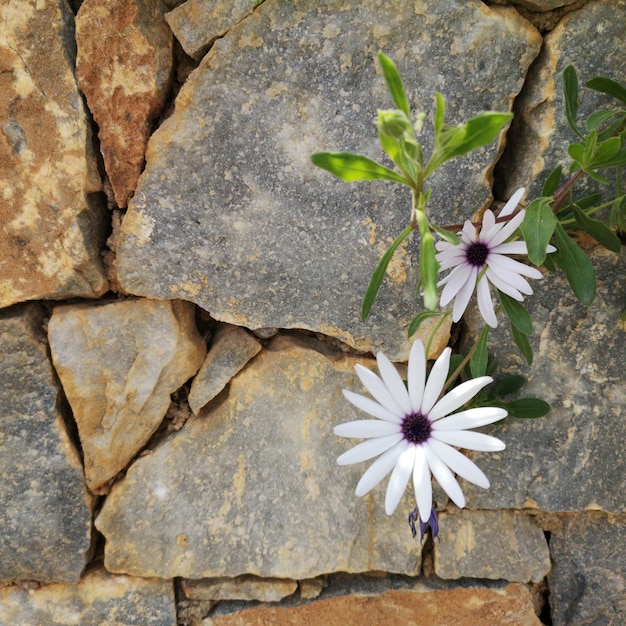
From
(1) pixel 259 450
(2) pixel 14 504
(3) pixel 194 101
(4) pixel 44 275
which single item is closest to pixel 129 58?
(3) pixel 194 101

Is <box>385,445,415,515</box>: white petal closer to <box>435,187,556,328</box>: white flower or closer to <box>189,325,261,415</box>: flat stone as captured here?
<box>435,187,556,328</box>: white flower

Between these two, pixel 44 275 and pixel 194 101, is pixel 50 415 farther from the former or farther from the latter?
pixel 194 101

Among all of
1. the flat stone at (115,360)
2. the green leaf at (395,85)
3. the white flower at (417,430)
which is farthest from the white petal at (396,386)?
the flat stone at (115,360)

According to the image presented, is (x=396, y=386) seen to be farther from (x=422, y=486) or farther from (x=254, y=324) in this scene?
(x=254, y=324)

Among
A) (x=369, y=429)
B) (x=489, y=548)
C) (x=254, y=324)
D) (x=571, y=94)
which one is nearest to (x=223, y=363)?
(x=254, y=324)

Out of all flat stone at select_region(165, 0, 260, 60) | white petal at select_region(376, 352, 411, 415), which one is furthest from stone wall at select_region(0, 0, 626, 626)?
white petal at select_region(376, 352, 411, 415)

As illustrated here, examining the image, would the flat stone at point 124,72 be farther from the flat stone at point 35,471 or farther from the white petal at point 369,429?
the white petal at point 369,429
